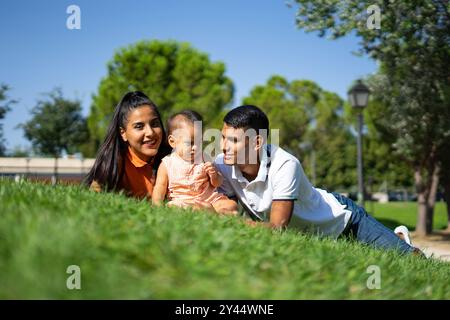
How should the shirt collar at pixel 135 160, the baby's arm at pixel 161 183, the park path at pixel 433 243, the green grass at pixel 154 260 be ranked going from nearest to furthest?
the green grass at pixel 154 260 → the baby's arm at pixel 161 183 → the shirt collar at pixel 135 160 → the park path at pixel 433 243

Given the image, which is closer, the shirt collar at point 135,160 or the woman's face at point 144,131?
the woman's face at point 144,131

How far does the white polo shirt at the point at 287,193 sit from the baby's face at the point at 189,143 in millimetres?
413

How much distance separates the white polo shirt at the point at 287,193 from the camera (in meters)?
4.66

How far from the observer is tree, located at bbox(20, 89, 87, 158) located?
120 ft

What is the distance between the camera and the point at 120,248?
2.37 metres

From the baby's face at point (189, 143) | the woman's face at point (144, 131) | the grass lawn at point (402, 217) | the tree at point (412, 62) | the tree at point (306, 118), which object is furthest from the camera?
the tree at point (306, 118)

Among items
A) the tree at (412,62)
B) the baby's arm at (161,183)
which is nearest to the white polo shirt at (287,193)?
the baby's arm at (161,183)

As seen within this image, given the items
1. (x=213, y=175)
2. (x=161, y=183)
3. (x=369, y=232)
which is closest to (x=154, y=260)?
(x=161, y=183)

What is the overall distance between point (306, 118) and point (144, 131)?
46826 mm

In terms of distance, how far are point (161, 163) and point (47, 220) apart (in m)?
2.47

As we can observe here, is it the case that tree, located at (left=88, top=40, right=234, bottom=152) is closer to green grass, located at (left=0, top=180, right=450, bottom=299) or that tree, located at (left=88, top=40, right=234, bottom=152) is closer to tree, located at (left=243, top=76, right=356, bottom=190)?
tree, located at (left=243, top=76, right=356, bottom=190)

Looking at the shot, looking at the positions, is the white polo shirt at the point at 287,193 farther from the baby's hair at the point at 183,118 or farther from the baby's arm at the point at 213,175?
the baby's hair at the point at 183,118
